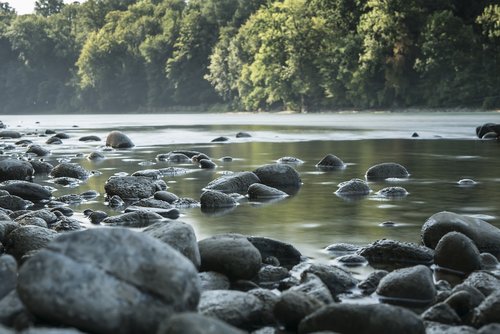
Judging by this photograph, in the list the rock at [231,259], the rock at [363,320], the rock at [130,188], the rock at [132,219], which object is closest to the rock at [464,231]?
the rock at [231,259]

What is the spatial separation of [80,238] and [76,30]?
137530mm

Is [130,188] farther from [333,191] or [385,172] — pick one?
[385,172]

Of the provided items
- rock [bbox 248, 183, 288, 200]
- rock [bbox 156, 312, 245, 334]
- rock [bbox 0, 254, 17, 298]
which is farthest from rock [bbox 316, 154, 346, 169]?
rock [bbox 156, 312, 245, 334]

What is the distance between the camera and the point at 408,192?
10695 mm

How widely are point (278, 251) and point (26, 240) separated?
6.92 ft

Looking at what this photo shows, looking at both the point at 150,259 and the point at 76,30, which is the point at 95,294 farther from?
the point at 76,30

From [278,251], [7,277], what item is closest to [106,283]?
[7,277]

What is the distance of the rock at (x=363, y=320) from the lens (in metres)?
3.93

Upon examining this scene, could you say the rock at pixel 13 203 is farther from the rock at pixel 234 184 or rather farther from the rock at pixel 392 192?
the rock at pixel 392 192

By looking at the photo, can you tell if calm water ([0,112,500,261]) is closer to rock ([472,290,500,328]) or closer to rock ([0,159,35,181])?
rock ([0,159,35,181])

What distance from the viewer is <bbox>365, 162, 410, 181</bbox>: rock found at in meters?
12.7

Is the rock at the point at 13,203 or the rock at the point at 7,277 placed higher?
the rock at the point at 7,277

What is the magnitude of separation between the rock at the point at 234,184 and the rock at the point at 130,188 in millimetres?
1024

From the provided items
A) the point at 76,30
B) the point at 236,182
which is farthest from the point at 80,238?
the point at 76,30
